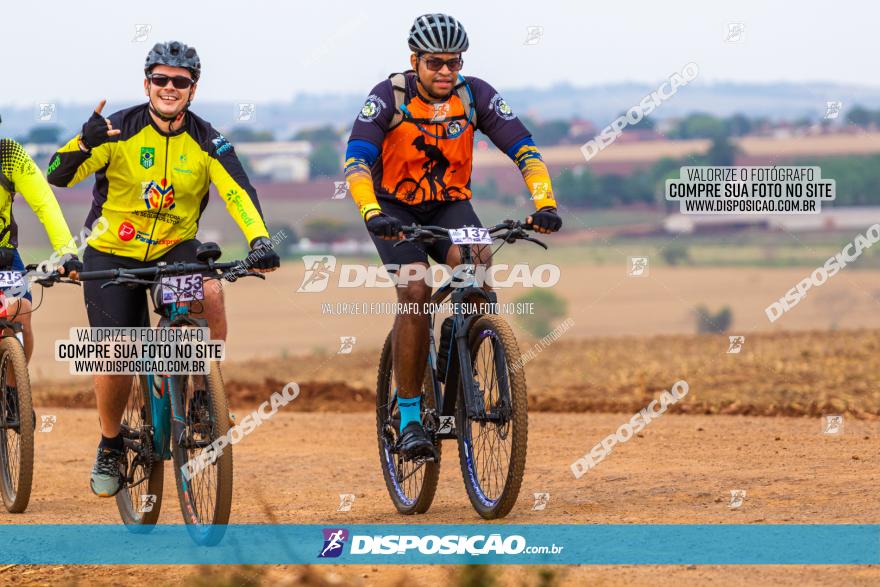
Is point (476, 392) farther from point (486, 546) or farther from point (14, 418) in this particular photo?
point (14, 418)

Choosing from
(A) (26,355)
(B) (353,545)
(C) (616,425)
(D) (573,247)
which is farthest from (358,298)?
(B) (353,545)

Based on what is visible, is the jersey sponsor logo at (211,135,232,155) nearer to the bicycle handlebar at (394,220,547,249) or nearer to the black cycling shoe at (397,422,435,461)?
the bicycle handlebar at (394,220,547,249)

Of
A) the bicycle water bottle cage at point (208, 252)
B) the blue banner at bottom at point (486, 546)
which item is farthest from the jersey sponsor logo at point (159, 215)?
the blue banner at bottom at point (486, 546)

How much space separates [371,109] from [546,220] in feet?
3.86

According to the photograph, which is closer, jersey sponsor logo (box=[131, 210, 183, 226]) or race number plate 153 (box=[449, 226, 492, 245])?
race number plate 153 (box=[449, 226, 492, 245])

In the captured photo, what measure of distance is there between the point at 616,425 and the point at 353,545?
5.86 metres

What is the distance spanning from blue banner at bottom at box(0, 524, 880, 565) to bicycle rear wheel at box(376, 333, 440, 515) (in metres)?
0.53

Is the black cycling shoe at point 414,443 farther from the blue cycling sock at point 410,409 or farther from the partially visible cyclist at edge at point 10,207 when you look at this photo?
the partially visible cyclist at edge at point 10,207

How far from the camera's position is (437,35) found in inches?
322

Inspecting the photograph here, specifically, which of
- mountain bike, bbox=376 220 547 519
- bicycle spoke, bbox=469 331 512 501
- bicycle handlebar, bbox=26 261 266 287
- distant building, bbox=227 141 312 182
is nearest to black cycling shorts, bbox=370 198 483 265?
mountain bike, bbox=376 220 547 519

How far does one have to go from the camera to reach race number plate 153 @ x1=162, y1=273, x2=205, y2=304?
7.89 metres

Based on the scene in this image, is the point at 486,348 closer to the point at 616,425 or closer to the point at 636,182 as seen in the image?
the point at 616,425

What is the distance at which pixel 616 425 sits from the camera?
42.3 ft

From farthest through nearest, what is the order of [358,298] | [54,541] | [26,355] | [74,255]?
[358,298]
[26,355]
[74,255]
[54,541]
